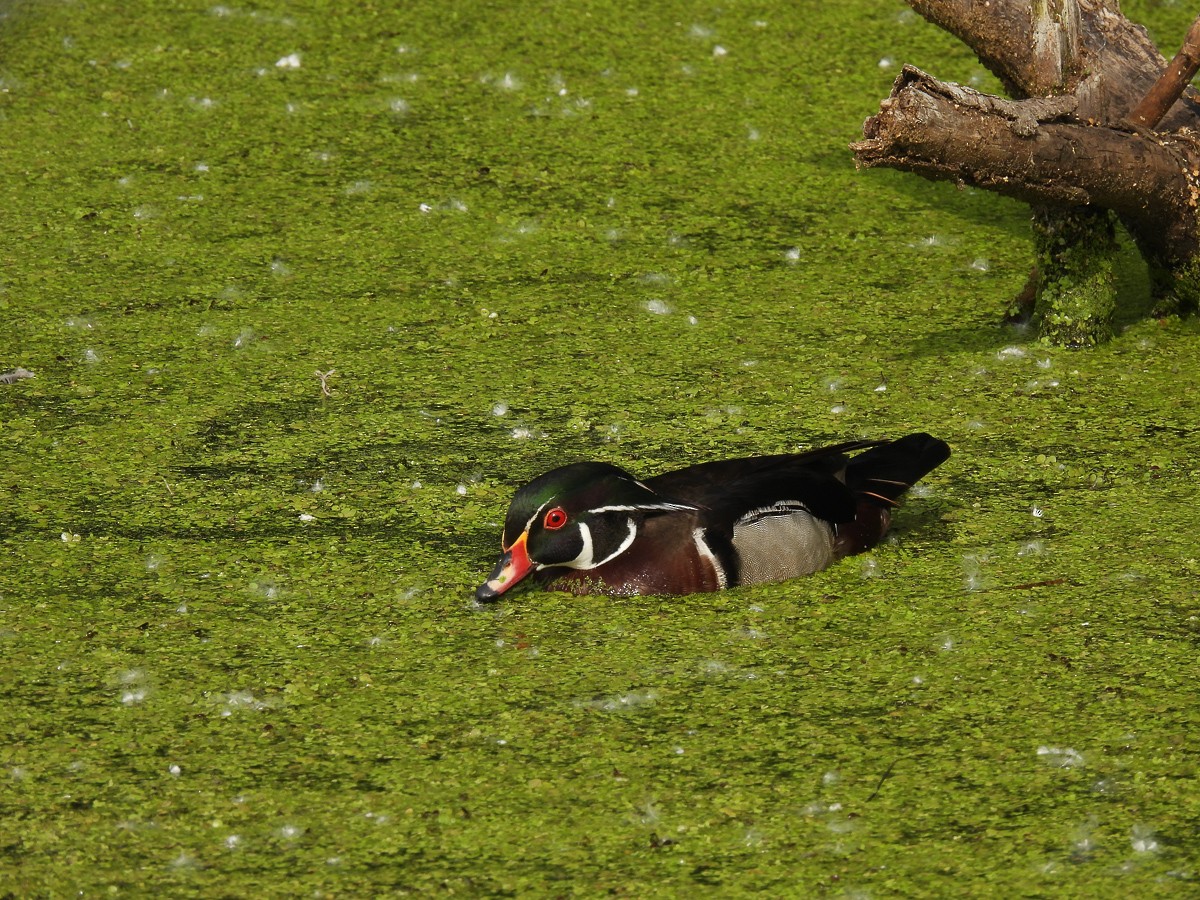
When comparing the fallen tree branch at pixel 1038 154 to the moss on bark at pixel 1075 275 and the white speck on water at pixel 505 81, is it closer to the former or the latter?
the moss on bark at pixel 1075 275

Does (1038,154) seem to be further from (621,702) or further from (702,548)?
(621,702)

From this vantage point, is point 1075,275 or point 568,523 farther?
point 1075,275

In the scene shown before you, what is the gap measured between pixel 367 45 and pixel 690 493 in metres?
3.63

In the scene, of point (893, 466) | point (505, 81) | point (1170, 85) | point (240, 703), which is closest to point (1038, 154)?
point (1170, 85)

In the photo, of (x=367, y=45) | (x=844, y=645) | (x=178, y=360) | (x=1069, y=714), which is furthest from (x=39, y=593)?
(x=367, y=45)

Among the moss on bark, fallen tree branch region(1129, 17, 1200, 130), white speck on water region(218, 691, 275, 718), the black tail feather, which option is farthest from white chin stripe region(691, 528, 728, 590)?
fallen tree branch region(1129, 17, 1200, 130)

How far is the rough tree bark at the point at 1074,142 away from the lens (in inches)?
159

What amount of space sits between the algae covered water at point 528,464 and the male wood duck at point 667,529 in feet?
0.19

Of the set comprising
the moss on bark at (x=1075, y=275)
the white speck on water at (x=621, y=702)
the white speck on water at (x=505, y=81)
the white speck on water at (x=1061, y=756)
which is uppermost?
the moss on bark at (x=1075, y=275)

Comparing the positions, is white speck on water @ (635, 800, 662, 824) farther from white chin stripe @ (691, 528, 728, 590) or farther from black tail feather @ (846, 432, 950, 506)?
black tail feather @ (846, 432, 950, 506)

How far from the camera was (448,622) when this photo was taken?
3582 millimetres

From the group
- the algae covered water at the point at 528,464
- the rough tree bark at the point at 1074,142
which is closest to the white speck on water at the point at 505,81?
the algae covered water at the point at 528,464

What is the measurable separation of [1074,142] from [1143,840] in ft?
6.64

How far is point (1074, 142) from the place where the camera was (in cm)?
427
